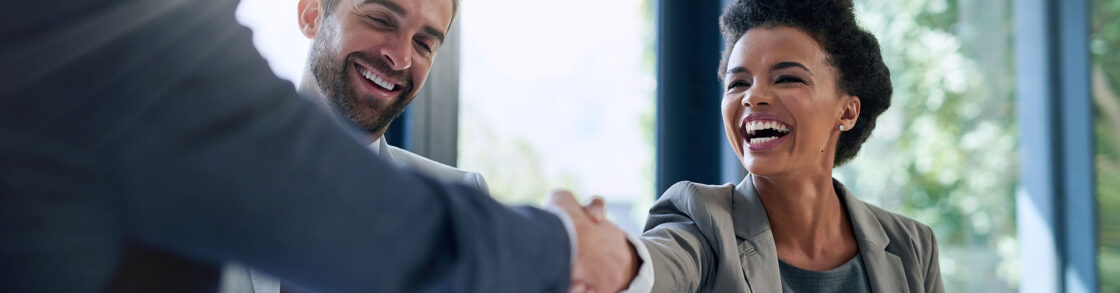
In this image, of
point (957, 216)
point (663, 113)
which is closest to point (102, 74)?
point (663, 113)

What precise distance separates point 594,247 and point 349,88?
0.75 m

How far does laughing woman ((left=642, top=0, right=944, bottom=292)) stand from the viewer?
64.0 inches

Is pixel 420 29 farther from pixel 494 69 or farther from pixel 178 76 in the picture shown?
pixel 178 76

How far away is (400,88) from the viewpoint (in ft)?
5.31

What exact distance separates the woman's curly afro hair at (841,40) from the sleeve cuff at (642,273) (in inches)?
27.6

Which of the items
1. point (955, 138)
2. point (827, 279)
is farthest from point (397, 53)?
point (955, 138)

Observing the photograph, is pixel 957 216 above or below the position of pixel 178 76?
below

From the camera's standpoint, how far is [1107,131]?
3006 millimetres

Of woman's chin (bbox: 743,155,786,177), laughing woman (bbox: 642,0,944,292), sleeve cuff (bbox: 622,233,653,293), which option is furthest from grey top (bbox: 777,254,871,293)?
sleeve cuff (bbox: 622,233,653,293)

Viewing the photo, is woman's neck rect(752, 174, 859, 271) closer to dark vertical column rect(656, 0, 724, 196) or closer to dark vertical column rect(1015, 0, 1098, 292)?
dark vertical column rect(656, 0, 724, 196)

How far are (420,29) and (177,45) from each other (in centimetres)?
101

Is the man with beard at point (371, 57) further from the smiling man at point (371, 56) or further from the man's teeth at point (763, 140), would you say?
the man's teeth at point (763, 140)

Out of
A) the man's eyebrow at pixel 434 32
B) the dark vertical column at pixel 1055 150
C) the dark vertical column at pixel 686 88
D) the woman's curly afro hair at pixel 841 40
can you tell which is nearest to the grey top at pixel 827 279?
the woman's curly afro hair at pixel 841 40

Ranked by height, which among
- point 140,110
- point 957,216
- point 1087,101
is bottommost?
point 957,216
